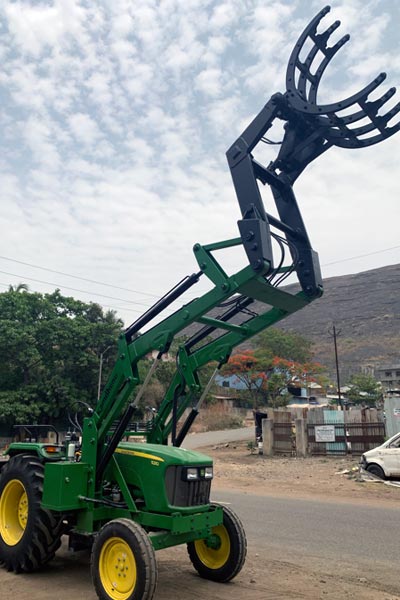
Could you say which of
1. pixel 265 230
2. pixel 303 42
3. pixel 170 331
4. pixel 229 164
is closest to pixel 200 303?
pixel 170 331

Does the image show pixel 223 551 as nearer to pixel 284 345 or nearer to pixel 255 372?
pixel 255 372

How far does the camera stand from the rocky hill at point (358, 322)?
11659cm

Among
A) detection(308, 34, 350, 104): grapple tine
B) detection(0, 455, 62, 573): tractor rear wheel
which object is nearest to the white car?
detection(0, 455, 62, 573): tractor rear wheel

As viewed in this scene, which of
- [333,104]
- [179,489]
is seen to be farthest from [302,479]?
[333,104]

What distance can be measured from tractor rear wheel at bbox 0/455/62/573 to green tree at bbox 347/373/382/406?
165 feet

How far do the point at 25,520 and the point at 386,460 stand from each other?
38.0 ft

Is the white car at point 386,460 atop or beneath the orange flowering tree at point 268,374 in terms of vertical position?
beneath

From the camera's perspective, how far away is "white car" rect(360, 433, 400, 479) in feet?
49.1

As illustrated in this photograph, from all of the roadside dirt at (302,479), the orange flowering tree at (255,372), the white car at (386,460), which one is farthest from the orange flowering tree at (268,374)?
the white car at (386,460)

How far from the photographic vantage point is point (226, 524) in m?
6.06

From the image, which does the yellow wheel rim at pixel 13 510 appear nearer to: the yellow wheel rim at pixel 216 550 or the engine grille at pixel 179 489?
the engine grille at pixel 179 489

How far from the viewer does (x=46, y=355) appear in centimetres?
3200

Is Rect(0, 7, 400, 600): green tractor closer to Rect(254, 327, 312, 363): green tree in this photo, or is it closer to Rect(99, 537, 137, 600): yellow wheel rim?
Rect(99, 537, 137, 600): yellow wheel rim

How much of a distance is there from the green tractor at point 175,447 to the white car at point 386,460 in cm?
1035
